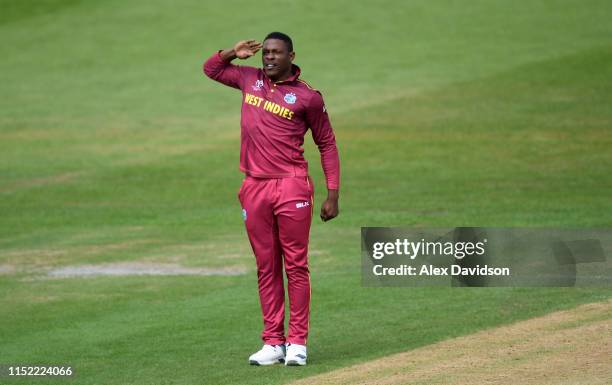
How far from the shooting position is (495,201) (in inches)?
763

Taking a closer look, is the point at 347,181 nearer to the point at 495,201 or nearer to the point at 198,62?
the point at 495,201

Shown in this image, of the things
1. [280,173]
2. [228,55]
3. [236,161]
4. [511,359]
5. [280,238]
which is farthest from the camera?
[236,161]

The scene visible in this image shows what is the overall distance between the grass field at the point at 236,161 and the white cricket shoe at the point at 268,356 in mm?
134

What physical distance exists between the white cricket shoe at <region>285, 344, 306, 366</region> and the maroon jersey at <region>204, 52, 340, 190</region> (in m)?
1.24

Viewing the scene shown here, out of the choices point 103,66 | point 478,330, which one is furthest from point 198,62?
point 478,330

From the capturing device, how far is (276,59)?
1005cm

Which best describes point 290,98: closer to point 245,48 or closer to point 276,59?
point 276,59

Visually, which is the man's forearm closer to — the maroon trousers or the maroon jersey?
the maroon jersey

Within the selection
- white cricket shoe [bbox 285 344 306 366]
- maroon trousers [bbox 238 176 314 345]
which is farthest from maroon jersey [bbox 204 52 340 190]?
white cricket shoe [bbox 285 344 306 366]

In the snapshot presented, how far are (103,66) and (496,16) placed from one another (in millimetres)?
10350

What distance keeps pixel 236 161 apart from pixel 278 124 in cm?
1373

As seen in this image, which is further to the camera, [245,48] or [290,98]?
[245,48]

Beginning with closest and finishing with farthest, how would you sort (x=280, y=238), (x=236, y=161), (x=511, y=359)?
(x=511, y=359) < (x=280, y=238) < (x=236, y=161)
